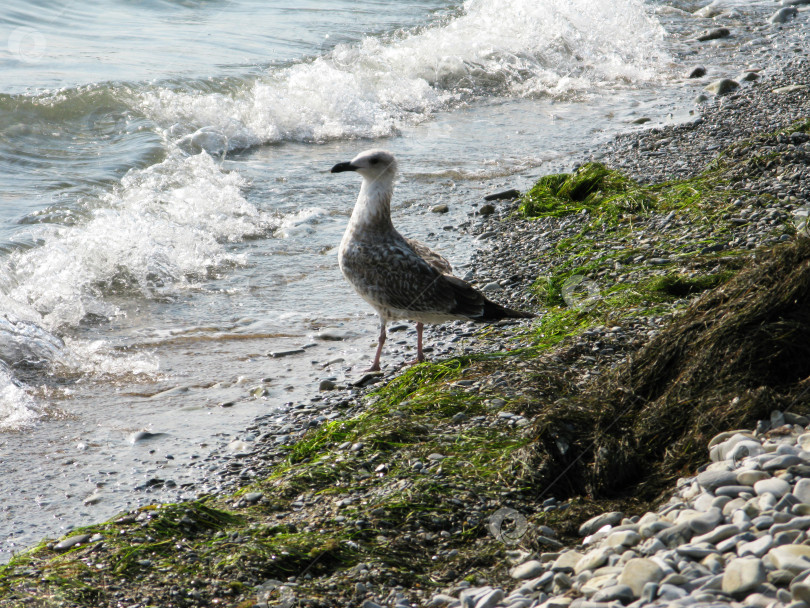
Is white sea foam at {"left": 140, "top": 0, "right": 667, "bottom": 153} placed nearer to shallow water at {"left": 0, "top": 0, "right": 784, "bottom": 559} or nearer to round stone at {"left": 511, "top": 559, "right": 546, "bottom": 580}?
shallow water at {"left": 0, "top": 0, "right": 784, "bottom": 559}

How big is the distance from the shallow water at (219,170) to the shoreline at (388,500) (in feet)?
2.42

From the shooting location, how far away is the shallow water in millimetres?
5863

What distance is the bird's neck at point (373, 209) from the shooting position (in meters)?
6.32

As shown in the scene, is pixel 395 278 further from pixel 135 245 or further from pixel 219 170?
pixel 219 170

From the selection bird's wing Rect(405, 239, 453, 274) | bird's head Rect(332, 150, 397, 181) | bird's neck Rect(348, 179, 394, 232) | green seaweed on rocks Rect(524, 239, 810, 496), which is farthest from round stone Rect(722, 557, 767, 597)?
bird's head Rect(332, 150, 397, 181)

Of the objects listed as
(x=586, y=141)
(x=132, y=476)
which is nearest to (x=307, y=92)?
(x=586, y=141)

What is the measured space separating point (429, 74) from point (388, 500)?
12897mm

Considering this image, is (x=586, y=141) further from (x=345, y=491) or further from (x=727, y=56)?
(x=345, y=491)

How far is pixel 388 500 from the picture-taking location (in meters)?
4.01

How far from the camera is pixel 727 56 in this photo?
50.9ft

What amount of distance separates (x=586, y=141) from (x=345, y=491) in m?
8.53

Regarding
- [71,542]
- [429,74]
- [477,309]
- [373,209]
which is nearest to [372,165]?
[373,209]

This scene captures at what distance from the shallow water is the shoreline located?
2.42 feet

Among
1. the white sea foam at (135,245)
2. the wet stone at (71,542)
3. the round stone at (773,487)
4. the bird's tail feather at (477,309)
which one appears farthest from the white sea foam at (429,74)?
the round stone at (773,487)
